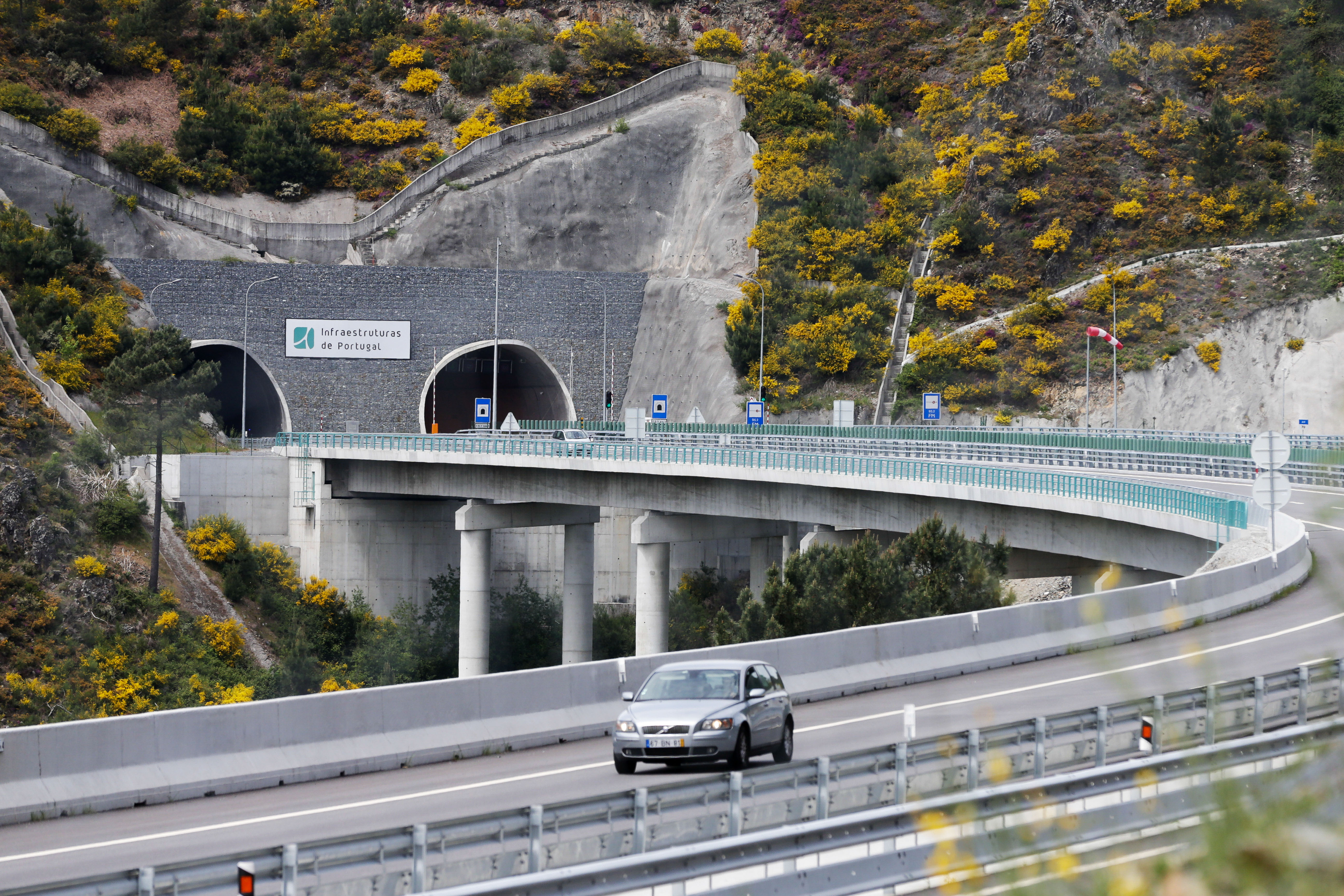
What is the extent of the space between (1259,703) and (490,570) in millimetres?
48744

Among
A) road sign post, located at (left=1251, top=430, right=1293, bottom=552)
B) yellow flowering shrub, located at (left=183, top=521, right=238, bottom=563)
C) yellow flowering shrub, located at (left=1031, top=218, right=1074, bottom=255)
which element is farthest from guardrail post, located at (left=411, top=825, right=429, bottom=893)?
yellow flowering shrub, located at (left=1031, top=218, right=1074, bottom=255)

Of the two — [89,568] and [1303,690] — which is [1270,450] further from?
[89,568]

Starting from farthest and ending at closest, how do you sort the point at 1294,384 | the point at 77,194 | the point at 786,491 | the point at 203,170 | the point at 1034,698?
the point at 203,170
the point at 77,194
the point at 1294,384
the point at 786,491
the point at 1034,698

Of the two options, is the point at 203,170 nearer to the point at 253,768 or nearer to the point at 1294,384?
the point at 1294,384

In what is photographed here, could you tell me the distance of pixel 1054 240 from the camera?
268 ft

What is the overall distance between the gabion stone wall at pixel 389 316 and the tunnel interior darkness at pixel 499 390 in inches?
103

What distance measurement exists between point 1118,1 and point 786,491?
A: 60655mm

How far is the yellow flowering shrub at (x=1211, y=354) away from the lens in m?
71.9

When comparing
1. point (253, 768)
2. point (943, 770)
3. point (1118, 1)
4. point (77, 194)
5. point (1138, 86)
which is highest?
point (1118, 1)

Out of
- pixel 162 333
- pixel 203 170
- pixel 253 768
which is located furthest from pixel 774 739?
pixel 203 170

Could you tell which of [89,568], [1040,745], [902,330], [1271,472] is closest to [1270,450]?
[1271,472]

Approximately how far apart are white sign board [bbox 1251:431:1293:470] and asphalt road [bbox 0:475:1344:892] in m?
3.24

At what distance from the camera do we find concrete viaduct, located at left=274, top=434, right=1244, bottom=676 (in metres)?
35.9

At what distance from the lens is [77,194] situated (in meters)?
90.1
